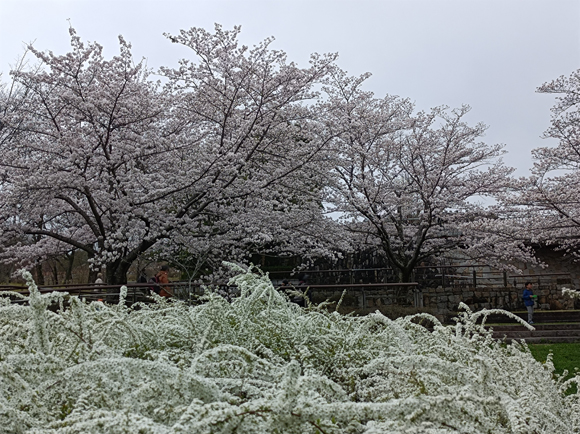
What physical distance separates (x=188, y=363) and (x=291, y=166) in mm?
9864

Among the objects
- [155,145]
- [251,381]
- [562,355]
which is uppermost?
[155,145]

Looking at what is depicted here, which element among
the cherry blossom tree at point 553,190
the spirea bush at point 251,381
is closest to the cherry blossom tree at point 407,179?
the cherry blossom tree at point 553,190

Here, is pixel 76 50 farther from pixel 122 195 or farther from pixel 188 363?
pixel 188 363

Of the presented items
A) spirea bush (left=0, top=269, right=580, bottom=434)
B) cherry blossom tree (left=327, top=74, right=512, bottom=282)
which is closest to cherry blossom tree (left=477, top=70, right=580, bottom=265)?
cherry blossom tree (left=327, top=74, right=512, bottom=282)

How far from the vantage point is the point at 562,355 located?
872cm

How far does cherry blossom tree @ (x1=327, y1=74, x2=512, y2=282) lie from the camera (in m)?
14.9

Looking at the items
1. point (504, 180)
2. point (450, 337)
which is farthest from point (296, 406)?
point (504, 180)

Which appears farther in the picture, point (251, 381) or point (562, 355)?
point (562, 355)

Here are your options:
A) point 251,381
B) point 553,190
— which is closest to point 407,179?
point 553,190

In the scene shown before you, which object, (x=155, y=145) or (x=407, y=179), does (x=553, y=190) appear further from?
(x=155, y=145)

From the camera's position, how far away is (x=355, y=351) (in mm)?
2080

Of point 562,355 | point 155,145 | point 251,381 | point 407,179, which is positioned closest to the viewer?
point 251,381

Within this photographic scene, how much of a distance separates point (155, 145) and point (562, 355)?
8819mm

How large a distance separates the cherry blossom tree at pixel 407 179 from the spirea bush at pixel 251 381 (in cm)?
1231
